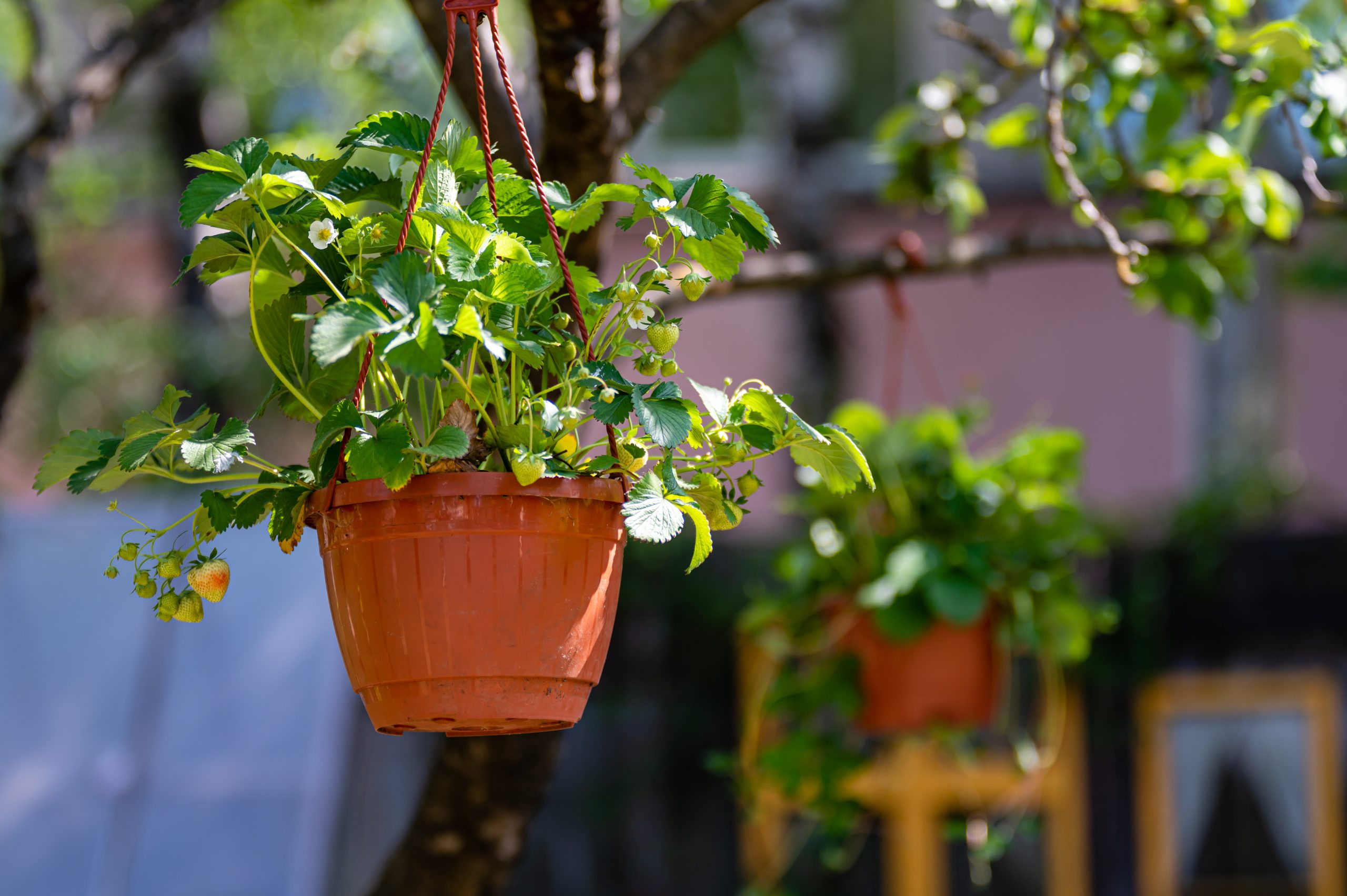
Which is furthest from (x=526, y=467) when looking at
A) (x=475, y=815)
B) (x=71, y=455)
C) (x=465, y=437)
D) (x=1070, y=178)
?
(x=1070, y=178)

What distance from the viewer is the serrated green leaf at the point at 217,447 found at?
41.9 inches

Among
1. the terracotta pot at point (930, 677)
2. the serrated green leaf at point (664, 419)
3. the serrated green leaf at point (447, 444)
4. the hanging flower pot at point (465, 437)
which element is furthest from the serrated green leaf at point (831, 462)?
the terracotta pot at point (930, 677)

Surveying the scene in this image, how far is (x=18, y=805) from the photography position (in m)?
3.43

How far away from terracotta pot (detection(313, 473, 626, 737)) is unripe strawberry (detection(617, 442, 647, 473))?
0.06ft

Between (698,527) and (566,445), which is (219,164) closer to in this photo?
(566,445)

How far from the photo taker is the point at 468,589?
1133 millimetres

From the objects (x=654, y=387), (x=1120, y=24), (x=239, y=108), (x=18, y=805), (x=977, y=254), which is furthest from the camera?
(x=239, y=108)

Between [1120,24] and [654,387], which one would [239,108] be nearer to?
[1120,24]

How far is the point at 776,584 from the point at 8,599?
6.83 ft

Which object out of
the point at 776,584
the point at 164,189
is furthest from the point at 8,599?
the point at 164,189

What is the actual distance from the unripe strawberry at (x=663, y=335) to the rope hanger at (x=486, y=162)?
0.06 m

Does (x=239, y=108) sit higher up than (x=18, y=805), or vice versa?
(x=239, y=108)

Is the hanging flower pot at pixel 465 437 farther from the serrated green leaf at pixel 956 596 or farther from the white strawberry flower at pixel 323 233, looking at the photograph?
the serrated green leaf at pixel 956 596

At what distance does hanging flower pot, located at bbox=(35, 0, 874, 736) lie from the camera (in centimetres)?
108
